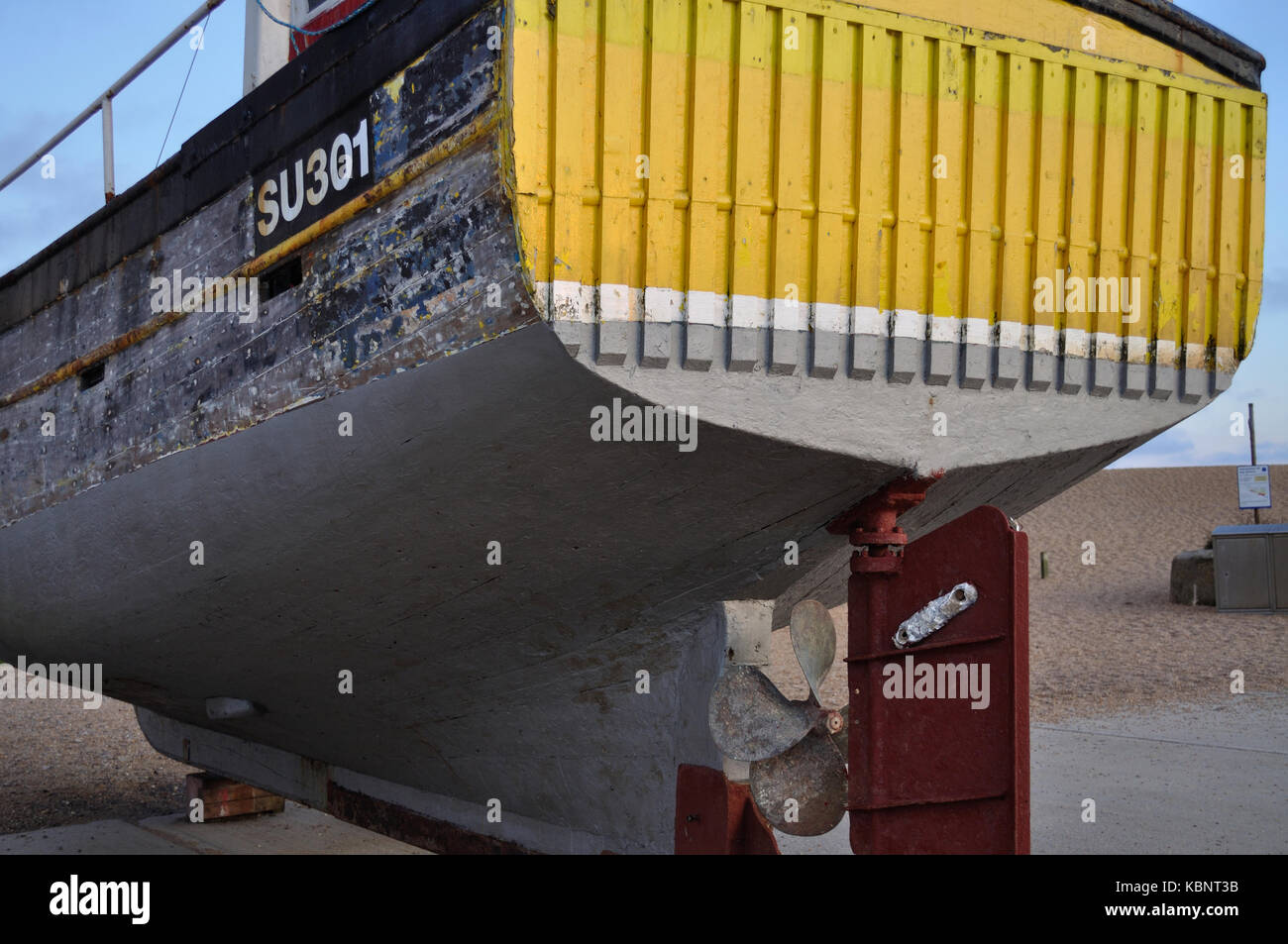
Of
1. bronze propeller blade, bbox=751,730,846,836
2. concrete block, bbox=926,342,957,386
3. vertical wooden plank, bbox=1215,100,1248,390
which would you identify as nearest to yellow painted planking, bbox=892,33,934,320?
concrete block, bbox=926,342,957,386

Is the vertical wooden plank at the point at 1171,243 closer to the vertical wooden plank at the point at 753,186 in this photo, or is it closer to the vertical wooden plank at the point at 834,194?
the vertical wooden plank at the point at 834,194

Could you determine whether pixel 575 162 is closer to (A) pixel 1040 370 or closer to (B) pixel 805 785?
(A) pixel 1040 370

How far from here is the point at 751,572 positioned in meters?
3.66

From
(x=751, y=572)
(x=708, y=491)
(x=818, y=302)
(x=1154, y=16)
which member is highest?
(x=1154, y=16)

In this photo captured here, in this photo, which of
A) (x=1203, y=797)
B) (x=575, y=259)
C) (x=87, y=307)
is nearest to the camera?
(x=575, y=259)

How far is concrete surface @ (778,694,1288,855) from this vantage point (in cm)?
552

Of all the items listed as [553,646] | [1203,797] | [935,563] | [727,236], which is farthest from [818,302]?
[1203,797]

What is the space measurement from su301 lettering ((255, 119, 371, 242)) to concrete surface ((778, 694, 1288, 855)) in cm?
318

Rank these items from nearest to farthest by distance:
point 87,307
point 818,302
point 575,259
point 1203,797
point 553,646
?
point 575,259 → point 818,302 → point 553,646 → point 87,307 → point 1203,797

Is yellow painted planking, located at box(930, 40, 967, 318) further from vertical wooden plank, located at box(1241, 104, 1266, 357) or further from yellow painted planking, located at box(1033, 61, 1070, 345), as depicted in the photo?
vertical wooden plank, located at box(1241, 104, 1266, 357)

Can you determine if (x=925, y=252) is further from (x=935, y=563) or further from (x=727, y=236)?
(x=935, y=563)

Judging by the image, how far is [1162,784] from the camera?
6926mm

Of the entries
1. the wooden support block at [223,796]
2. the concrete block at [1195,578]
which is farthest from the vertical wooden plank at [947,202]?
the concrete block at [1195,578]

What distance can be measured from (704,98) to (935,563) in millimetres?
1437
